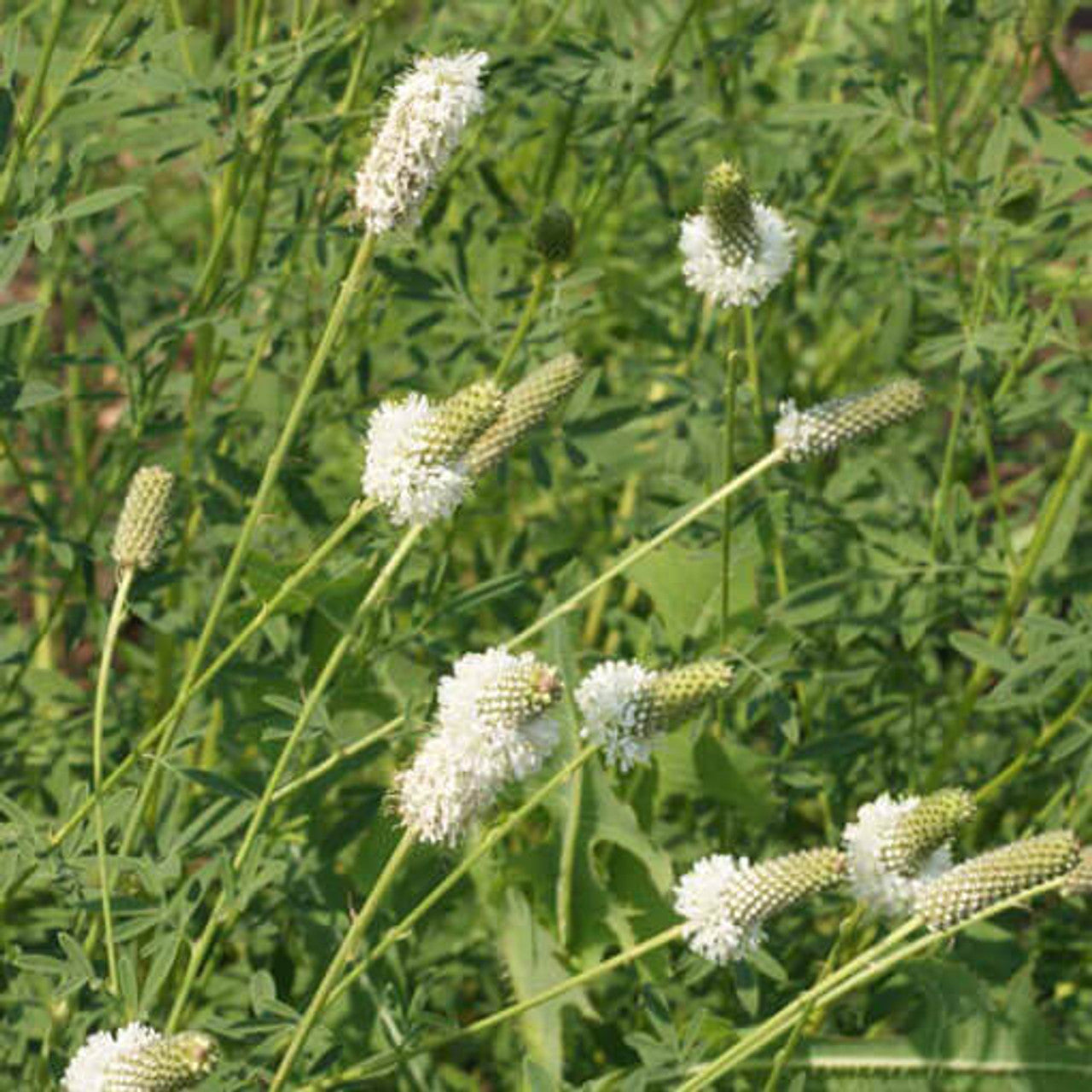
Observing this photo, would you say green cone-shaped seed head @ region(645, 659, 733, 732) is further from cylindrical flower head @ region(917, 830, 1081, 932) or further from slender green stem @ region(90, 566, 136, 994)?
slender green stem @ region(90, 566, 136, 994)

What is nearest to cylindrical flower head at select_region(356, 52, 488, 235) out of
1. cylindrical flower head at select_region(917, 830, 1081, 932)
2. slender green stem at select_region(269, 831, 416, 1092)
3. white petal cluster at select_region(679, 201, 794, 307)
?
white petal cluster at select_region(679, 201, 794, 307)

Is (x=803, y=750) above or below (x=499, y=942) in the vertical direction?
above

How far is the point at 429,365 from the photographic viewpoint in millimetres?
3350

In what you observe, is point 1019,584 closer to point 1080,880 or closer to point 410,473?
point 1080,880

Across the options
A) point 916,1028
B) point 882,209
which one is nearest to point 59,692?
point 916,1028

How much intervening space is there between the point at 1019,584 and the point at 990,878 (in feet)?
3.71

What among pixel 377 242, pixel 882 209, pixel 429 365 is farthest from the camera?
pixel 882 209

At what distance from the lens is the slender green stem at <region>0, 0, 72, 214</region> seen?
2168 millimetres

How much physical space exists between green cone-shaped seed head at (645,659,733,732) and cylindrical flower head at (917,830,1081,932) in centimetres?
35

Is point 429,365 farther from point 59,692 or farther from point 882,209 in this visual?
point 882,209

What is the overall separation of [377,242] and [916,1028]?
1567 mm

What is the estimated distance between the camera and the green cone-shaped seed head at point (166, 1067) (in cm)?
175

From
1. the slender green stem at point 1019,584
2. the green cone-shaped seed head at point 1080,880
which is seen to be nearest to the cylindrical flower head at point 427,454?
the green cone-shaped seed head at point 1080,880

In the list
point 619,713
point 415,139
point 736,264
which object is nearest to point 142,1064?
point 619,713
